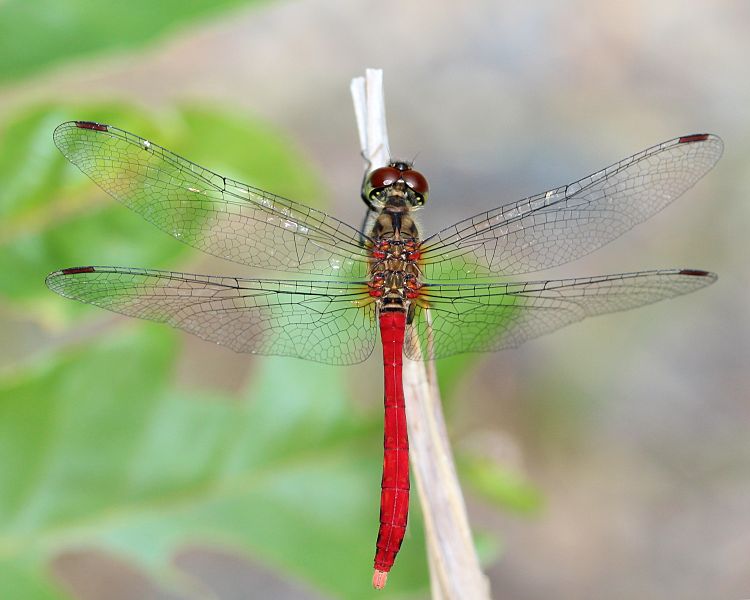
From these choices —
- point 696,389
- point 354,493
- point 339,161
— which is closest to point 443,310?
point 354,493

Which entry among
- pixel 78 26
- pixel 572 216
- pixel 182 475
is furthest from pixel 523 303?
pixel 78 26

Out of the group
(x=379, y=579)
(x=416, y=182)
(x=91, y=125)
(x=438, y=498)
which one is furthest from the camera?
(x=416, y=182)

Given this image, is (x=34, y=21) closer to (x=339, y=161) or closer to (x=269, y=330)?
(x=269, y=330)

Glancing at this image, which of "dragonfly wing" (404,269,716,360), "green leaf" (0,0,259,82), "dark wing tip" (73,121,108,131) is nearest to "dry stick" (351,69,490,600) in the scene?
"dragonfly wing" (404,269,716,360)

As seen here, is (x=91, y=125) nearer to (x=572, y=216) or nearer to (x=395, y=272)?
(x=395, y=272)

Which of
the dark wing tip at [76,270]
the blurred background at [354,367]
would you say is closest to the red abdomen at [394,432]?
the blurred background at [354,367]

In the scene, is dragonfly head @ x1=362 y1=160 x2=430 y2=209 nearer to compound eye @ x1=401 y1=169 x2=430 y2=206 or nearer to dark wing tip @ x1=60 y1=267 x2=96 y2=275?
compound eye @ x1=401 y1=169 x2=430 y2=206

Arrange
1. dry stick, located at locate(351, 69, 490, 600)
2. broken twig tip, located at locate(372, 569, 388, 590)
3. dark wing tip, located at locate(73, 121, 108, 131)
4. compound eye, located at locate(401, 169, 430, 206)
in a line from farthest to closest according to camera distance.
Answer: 1. compound eye, located at locate(401, 169, 430, 206)
2. dark wing tip, located at locate(73, 121, 108, 131)
3. broken twig tip, located at locate(372, 569, 388, 590)
4. dry stick, located at locate(351, 69, 490, 600)
